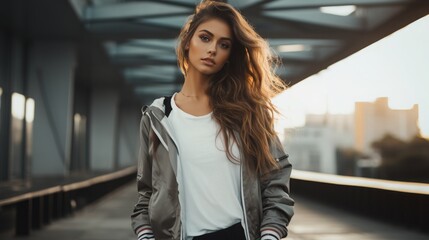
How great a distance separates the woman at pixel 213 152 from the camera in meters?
2.07

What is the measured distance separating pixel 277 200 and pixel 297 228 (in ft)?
30.7

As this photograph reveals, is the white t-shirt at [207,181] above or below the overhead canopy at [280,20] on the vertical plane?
below

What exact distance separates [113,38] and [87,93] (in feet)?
61.4

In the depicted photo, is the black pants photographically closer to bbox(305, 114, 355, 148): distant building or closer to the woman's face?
the woman's face

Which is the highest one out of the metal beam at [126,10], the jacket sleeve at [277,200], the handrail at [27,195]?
the metal beam at [126,10]

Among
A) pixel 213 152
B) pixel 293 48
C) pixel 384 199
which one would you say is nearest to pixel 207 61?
pixel 213 152

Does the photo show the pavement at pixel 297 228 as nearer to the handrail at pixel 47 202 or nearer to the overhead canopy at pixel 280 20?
the handrail at pixel 47 202

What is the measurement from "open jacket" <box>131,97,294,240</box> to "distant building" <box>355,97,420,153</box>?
29.4 meters

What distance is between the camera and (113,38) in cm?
1773

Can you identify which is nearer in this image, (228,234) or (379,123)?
(228,234)

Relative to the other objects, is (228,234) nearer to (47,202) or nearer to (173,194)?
(173,194)

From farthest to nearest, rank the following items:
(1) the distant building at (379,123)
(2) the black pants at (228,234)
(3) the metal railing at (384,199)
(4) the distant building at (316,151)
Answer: (1) the distant building at (379,123) → (4) the distant building at (316,151) → (3) the metal railing at (384,199) → (2) the black pants at (228,234)

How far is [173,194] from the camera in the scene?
6.79 feet

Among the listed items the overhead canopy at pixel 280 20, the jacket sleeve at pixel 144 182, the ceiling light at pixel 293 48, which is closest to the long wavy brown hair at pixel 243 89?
the jacket sleeve at pixel 144 182
